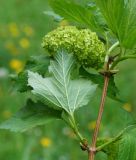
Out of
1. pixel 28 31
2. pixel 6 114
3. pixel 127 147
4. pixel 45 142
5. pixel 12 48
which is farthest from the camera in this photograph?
pixel 28 31

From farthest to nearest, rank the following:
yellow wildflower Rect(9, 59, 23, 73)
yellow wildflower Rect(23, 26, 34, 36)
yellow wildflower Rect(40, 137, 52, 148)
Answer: yellow wildflower Rect(23, 26, 34, 36)
yellow wildflower Rect(9, 59, 23, 73)
yellow wildflower Rect(40, 137, 52, 148)

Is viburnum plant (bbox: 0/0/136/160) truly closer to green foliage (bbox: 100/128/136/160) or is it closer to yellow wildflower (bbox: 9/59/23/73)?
green foliage (bbox: 100/128/136/160)

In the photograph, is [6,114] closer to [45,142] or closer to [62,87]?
[45,142]

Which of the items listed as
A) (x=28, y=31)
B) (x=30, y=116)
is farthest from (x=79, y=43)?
(x=28, y=31)

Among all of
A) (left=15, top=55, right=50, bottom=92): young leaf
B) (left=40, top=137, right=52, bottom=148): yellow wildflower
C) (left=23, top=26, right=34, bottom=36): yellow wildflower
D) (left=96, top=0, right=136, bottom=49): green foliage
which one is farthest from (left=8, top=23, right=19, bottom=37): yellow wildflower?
(left=96, top=0, right=136, bottom=49): green foliage

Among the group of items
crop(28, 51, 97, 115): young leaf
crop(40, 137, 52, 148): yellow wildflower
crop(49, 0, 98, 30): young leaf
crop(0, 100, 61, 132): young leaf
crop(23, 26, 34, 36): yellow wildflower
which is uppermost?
crop(49, 0, 98, 30): young leaf

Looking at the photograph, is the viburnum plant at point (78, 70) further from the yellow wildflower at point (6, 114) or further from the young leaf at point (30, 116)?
the yellow wildflower at point (6, 114)

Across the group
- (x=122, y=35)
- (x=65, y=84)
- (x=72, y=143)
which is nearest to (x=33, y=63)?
(x=65, y=84)
